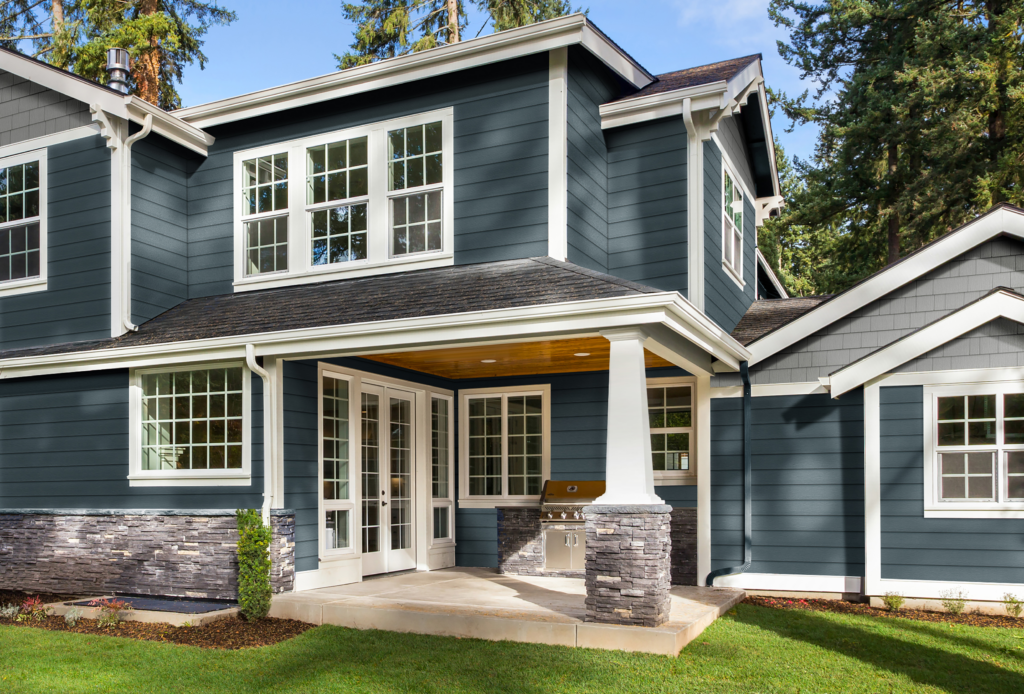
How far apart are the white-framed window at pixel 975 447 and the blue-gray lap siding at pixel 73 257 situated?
8.79m

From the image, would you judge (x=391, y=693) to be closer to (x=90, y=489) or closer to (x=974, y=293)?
(x=90, y=489)

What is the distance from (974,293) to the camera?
335 inches

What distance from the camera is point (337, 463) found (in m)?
9.12

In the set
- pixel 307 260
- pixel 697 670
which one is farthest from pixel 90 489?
pixel 697 670

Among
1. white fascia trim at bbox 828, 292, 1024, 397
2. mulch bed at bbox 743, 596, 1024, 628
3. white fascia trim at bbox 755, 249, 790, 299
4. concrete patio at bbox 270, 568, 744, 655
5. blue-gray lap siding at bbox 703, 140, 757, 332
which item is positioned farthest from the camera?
white fascia trim at bbox 755, 249, 790, 299

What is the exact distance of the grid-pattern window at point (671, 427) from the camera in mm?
9570

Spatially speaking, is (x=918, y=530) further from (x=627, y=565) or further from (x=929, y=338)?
(x=627, y=565)

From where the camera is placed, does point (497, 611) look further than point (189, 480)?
No

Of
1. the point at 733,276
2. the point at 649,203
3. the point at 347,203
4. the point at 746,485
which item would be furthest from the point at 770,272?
the point at 347,203

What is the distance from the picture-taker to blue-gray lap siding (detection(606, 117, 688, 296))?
919 centimetres

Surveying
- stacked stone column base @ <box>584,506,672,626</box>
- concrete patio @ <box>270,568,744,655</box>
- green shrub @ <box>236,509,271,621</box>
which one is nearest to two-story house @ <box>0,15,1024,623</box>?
green shrub @ <box>236,509,271,621</box>

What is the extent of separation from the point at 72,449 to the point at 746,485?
24.2ft

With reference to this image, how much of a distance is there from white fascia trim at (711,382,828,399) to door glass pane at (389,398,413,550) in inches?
142

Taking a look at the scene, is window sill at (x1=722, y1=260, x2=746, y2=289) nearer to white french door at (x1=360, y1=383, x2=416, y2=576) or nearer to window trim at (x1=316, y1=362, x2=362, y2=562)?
white french door at (x1=360, y1=383, x2=416, y2=576)
